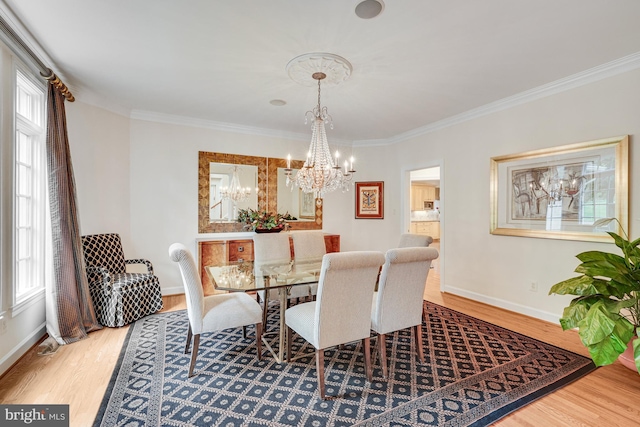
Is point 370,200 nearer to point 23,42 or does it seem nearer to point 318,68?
point 318,68

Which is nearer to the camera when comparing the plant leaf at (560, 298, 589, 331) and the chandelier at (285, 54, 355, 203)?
the plant leaf at (560, 298, 589, 331)

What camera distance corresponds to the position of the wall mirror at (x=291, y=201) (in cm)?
514

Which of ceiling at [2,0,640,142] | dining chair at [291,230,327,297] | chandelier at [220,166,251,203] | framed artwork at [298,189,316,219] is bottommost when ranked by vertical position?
dining chair at [291,230,327,297]

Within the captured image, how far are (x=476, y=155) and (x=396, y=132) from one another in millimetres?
1515

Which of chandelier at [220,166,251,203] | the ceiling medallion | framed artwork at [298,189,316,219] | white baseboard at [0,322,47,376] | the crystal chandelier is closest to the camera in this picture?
white baseboard at [0,322,47,376]

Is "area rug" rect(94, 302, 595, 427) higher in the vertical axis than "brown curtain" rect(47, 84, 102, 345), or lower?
lower

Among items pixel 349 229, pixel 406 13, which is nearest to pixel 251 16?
pixel 406 13

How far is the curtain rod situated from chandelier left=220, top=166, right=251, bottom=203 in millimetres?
2191

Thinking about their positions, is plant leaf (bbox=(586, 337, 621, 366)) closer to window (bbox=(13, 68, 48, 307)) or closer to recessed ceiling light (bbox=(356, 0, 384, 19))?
recessed ceiling light (bbox=(356, 0, 384, 19))

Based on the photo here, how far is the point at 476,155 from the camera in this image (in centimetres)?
413

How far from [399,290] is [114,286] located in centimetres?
300

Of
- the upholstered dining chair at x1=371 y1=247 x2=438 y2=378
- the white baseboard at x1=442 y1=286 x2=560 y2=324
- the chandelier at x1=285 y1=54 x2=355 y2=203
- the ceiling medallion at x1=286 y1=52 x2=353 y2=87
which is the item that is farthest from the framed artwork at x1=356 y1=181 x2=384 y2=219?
the upholstered dining chair at x1=371 y1=247 x2=438 y2=378

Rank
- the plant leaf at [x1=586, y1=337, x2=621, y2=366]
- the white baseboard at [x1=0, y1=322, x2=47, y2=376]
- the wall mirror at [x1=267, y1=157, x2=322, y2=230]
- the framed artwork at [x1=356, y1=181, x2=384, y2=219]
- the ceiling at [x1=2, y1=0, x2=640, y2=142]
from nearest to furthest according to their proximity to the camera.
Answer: the plant leaf at [x1=586, y1=337, x2=621, y2=366]
the ceiling at [x1=2, y1=0, x2=640, y2=142]
the white baseboard at [x1=0, y1=322, x2=47, y2=376]
the wall mirror at [x1=267, y1=157, x2=322, y2=230]
the framed artwork at [x1=356, y1=181, x2=384, y2=219]

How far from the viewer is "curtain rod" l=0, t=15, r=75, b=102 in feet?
7.07
